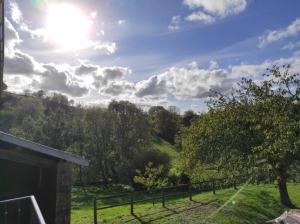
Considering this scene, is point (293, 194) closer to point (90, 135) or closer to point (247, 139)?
point (247, 139)

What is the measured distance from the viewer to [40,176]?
10812 mm

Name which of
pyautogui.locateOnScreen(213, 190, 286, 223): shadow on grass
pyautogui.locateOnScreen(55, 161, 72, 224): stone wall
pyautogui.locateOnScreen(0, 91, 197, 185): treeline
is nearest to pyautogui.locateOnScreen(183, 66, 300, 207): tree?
pyautogui.locateOnScreen(213, 190, 286, 223): shadow on grass

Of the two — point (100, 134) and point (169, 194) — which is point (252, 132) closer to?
point (169, 194)

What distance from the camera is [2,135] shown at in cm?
938

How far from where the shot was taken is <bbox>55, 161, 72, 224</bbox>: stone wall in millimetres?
10867

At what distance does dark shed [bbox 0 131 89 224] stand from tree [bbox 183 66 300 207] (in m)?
10.5

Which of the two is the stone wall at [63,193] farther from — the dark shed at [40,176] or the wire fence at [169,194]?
the wire fence at [169,194]

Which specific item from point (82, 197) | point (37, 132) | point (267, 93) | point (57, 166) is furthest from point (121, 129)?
point (57, 166)

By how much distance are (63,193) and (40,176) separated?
0.83 meters

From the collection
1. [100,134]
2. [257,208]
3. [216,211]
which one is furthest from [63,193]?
[100,134]

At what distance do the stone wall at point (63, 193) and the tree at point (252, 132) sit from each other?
1031 cm

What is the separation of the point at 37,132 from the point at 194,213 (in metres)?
32.7

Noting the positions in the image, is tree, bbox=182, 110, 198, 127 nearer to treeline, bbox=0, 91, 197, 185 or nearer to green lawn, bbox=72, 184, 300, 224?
treeline, bbox=0, 91, 197, 185

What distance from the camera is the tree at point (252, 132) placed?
18594 millimetres
